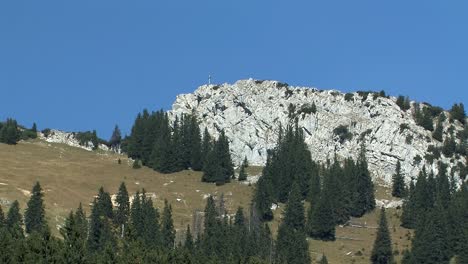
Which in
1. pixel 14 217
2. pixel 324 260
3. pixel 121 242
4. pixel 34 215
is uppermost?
pixel 34 215

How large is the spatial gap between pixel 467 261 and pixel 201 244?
49.5 metres

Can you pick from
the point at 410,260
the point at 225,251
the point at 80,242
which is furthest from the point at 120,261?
the point at 410,260

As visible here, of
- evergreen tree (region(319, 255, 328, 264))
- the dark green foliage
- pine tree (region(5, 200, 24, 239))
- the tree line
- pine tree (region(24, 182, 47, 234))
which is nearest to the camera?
the tree line

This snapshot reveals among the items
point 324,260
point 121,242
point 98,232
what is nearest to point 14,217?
point 98,232

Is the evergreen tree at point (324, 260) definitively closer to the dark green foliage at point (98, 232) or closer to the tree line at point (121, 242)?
the tree line at point (121, 242)

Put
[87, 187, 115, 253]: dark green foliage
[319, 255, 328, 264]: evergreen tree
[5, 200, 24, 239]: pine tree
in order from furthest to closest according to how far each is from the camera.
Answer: [319, 255, 328, 264]: evergreen tree, [5, 200, 24, 239]: pine tree, [87, 187, 115, 253]: dark green foliage

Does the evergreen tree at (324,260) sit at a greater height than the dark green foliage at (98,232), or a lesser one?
lesser

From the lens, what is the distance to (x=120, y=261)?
13150cm

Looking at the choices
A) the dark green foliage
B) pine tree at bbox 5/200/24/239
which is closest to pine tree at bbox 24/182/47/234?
pine tree at bbox 5/200/24/239

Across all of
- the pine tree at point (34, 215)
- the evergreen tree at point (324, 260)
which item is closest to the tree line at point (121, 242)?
the pine tree at point (34, 215)

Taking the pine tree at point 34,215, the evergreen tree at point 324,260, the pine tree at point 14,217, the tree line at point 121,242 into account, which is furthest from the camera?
the pine tree at point 34,215

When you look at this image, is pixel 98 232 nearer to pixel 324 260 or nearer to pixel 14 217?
pixel 14 217

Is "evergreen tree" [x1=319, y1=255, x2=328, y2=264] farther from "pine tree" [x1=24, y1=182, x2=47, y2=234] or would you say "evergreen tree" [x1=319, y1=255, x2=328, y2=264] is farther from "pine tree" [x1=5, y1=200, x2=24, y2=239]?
"pine tree" [x1=5, y1=200, x2=24, y2=239]

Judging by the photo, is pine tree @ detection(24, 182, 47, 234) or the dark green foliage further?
pine tree @ detection(24, 182, 47, 234)
